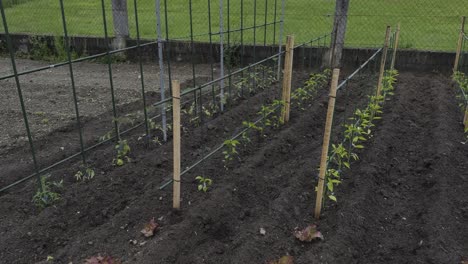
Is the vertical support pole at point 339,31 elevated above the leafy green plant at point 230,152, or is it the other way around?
the vertical support pole at point 339,31

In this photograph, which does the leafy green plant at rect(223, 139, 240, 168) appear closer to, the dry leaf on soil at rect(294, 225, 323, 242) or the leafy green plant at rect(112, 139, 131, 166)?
the leafy green plant at rect(112, 139, 131, 166)

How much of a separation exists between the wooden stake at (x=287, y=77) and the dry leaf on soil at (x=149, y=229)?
2.44 m

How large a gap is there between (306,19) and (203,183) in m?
7.29

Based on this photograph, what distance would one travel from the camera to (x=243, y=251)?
2.70 meters

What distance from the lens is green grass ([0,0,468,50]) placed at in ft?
28.3

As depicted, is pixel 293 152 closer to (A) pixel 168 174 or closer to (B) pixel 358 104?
(A) pixel 168 174

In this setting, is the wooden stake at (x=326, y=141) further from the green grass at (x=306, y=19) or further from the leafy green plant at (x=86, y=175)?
the green grass at (x=306, y=19)

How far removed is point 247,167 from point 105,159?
1.45 meters

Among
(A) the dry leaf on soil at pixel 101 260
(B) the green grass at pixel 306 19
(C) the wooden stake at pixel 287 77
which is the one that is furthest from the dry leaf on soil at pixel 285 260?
(B) the green grass at pixel 306 19

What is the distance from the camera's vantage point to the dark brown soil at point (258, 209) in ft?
9.04

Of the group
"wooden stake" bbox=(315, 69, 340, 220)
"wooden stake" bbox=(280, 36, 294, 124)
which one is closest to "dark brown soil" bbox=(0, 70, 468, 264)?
"wooden stake" bbox=(315, 69, 340, 220)

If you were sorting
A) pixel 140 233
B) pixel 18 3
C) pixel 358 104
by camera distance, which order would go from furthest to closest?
pixel 18 3 < pixel 358 104 < pixel 140 233

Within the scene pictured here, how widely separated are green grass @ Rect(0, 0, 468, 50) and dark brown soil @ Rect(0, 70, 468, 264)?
14.3ft

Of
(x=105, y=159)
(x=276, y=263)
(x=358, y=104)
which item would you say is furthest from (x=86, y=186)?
(x=358, y=104)
